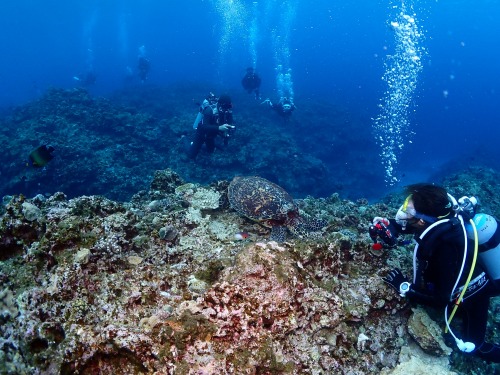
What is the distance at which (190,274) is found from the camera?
2916mm

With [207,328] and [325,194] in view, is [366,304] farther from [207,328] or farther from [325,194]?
[325,194]

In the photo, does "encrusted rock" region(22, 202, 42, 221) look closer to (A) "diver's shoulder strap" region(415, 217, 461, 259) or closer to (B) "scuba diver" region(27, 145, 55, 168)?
(B) "scuba diver" region(27, 145, 55, 168)

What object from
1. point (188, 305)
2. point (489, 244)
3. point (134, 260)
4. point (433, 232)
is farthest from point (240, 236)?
point (489, 244)

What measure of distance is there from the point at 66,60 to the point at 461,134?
4462 inches

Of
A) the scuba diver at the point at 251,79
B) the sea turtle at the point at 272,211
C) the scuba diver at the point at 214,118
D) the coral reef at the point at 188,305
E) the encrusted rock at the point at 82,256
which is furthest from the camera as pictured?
the scuba diver at the point at 251,79

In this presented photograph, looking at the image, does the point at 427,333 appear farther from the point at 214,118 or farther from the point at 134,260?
the point at 214,118

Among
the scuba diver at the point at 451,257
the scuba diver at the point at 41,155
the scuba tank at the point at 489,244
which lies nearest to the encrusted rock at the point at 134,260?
the scuba diver at the point at 451,257

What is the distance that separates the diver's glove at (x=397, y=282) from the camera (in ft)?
10.1

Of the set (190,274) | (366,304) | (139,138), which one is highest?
A: (190,274)

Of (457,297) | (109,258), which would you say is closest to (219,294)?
(109,258)

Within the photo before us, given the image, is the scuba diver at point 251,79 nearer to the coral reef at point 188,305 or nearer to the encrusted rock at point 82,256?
the coral reef at point 188,305

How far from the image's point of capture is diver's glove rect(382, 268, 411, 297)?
3.08 m

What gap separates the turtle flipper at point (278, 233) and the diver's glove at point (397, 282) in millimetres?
1610

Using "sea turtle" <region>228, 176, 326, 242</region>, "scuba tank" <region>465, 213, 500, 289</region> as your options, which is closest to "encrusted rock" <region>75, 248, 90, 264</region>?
"sea turtle" <region>228, 176, 326, 242</region>
